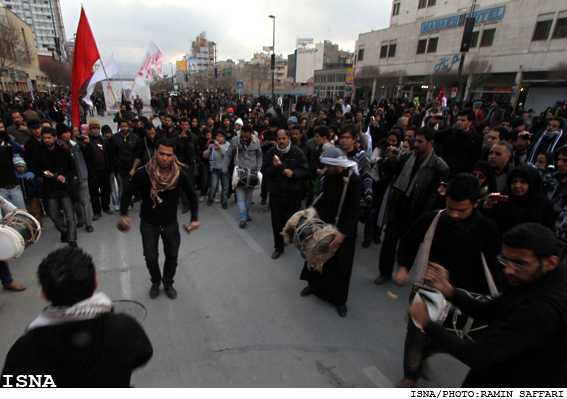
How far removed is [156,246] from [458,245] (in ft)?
10.5

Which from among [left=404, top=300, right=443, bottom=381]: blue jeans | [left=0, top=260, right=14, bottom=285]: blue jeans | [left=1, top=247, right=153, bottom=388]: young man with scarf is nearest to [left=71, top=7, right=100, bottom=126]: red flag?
[left=0, top=260, right=14, bottom=285]: blue jeans

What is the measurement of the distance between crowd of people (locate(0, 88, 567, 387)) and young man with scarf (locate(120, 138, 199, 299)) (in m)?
0.02

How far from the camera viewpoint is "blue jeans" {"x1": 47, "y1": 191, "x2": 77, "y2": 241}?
4688mm

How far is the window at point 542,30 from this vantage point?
86.1 feet

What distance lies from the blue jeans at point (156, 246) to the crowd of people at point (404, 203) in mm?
14

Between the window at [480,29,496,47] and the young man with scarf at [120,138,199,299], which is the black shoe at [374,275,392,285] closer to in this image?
the young man with scarf at [120,138,199,299]

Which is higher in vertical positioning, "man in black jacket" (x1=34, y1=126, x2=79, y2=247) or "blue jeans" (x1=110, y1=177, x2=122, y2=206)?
"man in black jacket" (x1=34, y1=126, x2=79, y2=247)

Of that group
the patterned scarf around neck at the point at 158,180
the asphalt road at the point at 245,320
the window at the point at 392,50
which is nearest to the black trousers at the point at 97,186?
the asphalt road at the point at 245,320

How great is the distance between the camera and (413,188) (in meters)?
3.87

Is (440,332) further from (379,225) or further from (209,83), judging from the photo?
(209,83)

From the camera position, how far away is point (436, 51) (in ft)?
117

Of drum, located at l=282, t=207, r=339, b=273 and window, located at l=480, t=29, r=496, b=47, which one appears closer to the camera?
drum, located at l=282, t=207, r=339, b=273

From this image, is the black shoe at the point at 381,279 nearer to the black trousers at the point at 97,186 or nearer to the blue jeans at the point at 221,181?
the blue jeans at the point at 221,181

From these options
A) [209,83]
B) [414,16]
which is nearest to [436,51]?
[414,16]
